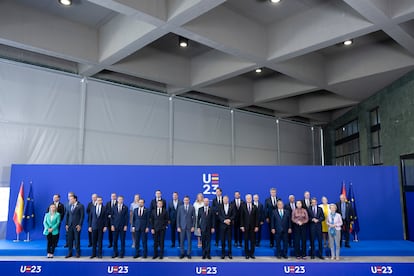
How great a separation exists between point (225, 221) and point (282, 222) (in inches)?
52.8

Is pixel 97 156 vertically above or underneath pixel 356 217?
above

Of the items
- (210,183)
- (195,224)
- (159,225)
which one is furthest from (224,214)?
(210,183)

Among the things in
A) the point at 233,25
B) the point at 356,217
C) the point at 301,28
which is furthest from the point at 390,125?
the point at 233,25

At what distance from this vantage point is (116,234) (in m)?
7.54

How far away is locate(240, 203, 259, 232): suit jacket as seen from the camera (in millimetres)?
7609

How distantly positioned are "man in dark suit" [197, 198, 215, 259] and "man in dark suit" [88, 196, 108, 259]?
88.8 inches

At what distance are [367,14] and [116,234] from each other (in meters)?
7.38

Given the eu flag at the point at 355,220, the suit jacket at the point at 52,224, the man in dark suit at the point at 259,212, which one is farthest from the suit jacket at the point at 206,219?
the eu flag at the point at 355,220

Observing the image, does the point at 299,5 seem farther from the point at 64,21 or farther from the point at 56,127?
the point at 56,127

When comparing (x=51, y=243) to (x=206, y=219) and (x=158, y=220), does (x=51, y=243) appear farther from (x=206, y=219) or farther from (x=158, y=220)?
(x=206, y=219)

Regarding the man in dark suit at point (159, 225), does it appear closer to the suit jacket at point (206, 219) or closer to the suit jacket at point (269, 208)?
the suit jacket at point (206, 219)

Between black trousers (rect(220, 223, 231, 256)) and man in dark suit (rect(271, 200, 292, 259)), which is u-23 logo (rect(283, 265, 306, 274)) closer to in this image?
man in dark suit (rect(271, 200, 292, 259))

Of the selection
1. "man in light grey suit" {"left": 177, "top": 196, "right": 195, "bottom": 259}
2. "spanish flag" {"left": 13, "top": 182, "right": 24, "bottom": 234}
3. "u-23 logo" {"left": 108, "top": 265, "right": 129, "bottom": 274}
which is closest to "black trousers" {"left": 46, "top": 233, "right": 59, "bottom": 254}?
"u-23 logo" {"left": 108, "top": 265, "right": 129, "bottom": 274}

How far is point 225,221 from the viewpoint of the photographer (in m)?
7.56
